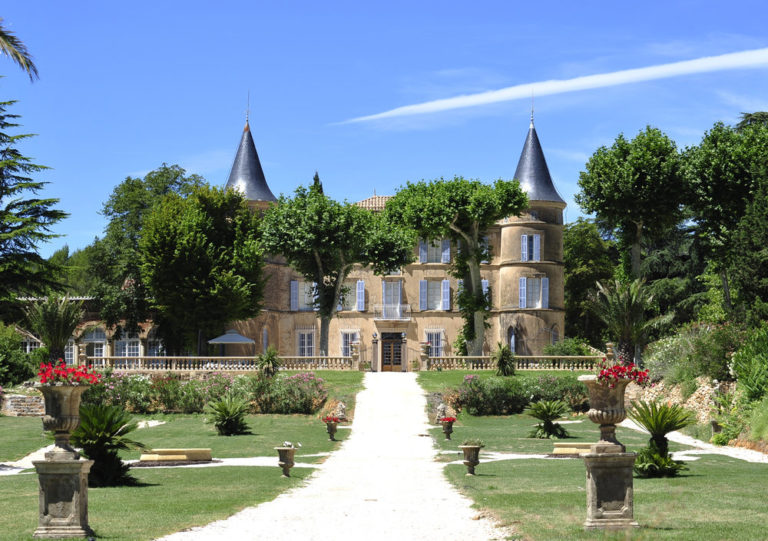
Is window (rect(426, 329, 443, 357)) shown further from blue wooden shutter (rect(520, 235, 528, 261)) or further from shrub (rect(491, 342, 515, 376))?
shrub (rect(491, 342, 515, 376))

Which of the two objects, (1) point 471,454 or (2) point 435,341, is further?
(2) point 435,341

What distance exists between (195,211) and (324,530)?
1587 inches

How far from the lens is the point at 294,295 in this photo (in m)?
60.1

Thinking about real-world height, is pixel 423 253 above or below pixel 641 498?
above

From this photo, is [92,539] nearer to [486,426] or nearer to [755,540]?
[755,540]

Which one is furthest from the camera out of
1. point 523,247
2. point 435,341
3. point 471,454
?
point 435,341

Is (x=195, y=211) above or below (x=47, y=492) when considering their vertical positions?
above

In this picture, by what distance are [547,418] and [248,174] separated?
115 ft

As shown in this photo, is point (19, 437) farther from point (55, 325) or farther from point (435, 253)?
point (435, 253)

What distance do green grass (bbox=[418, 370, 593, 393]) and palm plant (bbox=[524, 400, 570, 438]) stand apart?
426 inches

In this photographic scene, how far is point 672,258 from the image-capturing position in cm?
6150

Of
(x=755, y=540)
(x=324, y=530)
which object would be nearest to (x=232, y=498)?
(x=324, y=530)

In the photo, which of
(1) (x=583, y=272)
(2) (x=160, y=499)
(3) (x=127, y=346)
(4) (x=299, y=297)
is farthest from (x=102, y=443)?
(1) (x=583, y=272)

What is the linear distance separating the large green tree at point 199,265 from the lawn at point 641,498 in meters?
27.4
